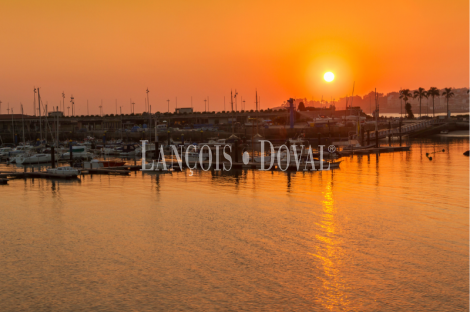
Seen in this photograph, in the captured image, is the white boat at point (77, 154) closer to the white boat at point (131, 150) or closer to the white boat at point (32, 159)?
the white boat at point (32, 159)

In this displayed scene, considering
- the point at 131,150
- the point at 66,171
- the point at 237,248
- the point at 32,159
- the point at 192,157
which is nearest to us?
the point at 237,248

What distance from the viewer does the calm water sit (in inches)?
754

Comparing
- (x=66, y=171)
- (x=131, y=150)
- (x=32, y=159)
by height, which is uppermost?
(x=131, y=150)

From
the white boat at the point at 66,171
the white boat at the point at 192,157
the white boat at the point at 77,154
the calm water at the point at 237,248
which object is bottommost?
the calm water at the point at 237,248

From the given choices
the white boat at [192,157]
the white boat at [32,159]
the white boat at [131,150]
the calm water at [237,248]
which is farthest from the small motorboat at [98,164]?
the white boat at [131,150]

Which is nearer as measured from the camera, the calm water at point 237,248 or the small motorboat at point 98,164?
the calm water at point 237,248

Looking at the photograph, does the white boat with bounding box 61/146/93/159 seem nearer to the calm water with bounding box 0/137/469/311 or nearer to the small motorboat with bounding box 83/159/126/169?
the small motorboat with bounding box 83/159/126/169

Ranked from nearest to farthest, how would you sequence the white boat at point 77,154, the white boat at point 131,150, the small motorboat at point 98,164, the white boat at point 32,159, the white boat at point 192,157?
the small motorboat at point 98,164
the white boat at point 192,157
the white boat at point 32,159
the white boat at point 77,154
the white boat at point 131,150

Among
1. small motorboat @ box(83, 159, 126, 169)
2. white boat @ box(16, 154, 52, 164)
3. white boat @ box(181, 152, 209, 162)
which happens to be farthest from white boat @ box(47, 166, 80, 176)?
white boat @ box(16, 154, 52, 164)

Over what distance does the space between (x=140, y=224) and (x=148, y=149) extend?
181 feet

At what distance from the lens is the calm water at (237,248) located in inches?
754

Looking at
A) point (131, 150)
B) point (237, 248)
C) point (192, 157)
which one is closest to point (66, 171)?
point (192, 157)

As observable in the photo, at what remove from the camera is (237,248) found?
2528cm

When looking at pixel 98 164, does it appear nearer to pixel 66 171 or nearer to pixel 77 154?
pixel 66 171
